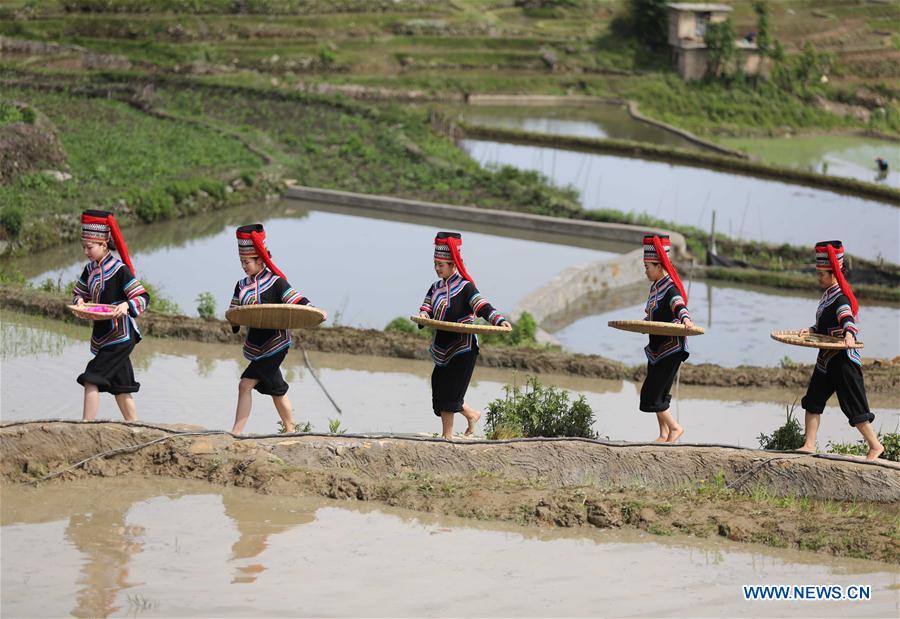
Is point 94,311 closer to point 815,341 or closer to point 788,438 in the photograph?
point 815,341

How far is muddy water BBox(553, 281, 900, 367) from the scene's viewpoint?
16266 millimetres

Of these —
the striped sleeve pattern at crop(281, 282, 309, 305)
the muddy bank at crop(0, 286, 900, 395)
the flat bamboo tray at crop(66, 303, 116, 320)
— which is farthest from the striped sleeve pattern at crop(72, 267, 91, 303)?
the muddy bank at crop(0, 286, 900, 395)

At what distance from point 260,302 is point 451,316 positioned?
1401 mm

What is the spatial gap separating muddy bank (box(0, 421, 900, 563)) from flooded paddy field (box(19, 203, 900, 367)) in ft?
21.3

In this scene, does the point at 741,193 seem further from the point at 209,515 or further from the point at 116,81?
the point at 209,515

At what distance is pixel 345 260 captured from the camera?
20.2m

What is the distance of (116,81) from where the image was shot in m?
36.2

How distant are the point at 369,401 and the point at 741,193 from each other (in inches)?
771

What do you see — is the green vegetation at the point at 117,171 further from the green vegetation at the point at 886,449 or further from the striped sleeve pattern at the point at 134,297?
the green vegetation at the point at 886,449

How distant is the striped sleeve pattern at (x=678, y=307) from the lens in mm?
9672

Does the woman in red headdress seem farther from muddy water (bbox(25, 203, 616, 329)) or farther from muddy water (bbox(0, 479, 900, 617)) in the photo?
muddy water (bbox(25, 203, 616, 329))

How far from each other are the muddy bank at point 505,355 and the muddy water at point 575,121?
23.1m

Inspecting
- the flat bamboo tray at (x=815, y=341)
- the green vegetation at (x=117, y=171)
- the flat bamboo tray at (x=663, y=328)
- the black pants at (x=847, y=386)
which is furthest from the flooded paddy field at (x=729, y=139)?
the flat bamboo tray at (x=663, y=328)

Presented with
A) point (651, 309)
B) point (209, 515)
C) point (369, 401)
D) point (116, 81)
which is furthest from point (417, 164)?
point (209, 515)
